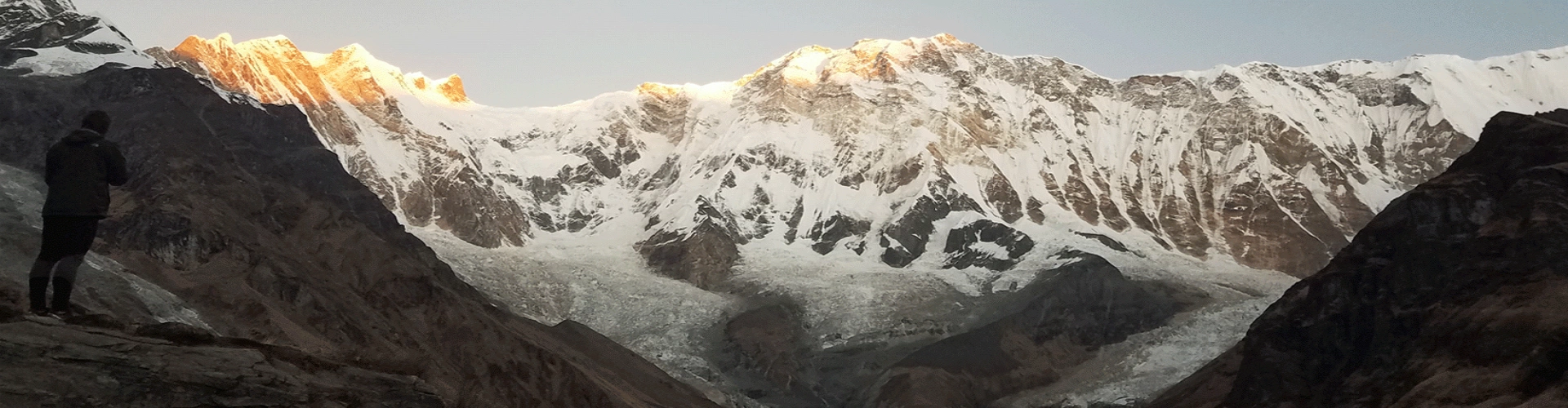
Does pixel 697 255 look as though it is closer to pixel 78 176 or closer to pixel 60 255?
pixel 60 255

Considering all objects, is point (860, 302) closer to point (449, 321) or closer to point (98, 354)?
point (449, 321)

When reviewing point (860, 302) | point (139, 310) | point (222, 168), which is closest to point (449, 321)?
point (222, 168)

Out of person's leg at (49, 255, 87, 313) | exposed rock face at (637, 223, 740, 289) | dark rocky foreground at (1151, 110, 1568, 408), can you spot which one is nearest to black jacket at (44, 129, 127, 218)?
person's leg at (49, 255, 87, 313)

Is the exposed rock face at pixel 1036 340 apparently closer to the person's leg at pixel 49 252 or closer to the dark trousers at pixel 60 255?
the dark trousers at pixel 60 255

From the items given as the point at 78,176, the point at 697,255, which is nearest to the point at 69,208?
the point at 78,176

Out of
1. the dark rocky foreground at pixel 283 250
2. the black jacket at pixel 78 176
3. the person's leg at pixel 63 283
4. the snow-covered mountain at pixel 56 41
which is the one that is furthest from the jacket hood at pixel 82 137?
the snow-covered mountain at pixel 56 41

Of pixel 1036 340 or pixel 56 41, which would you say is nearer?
pixel 56 41
